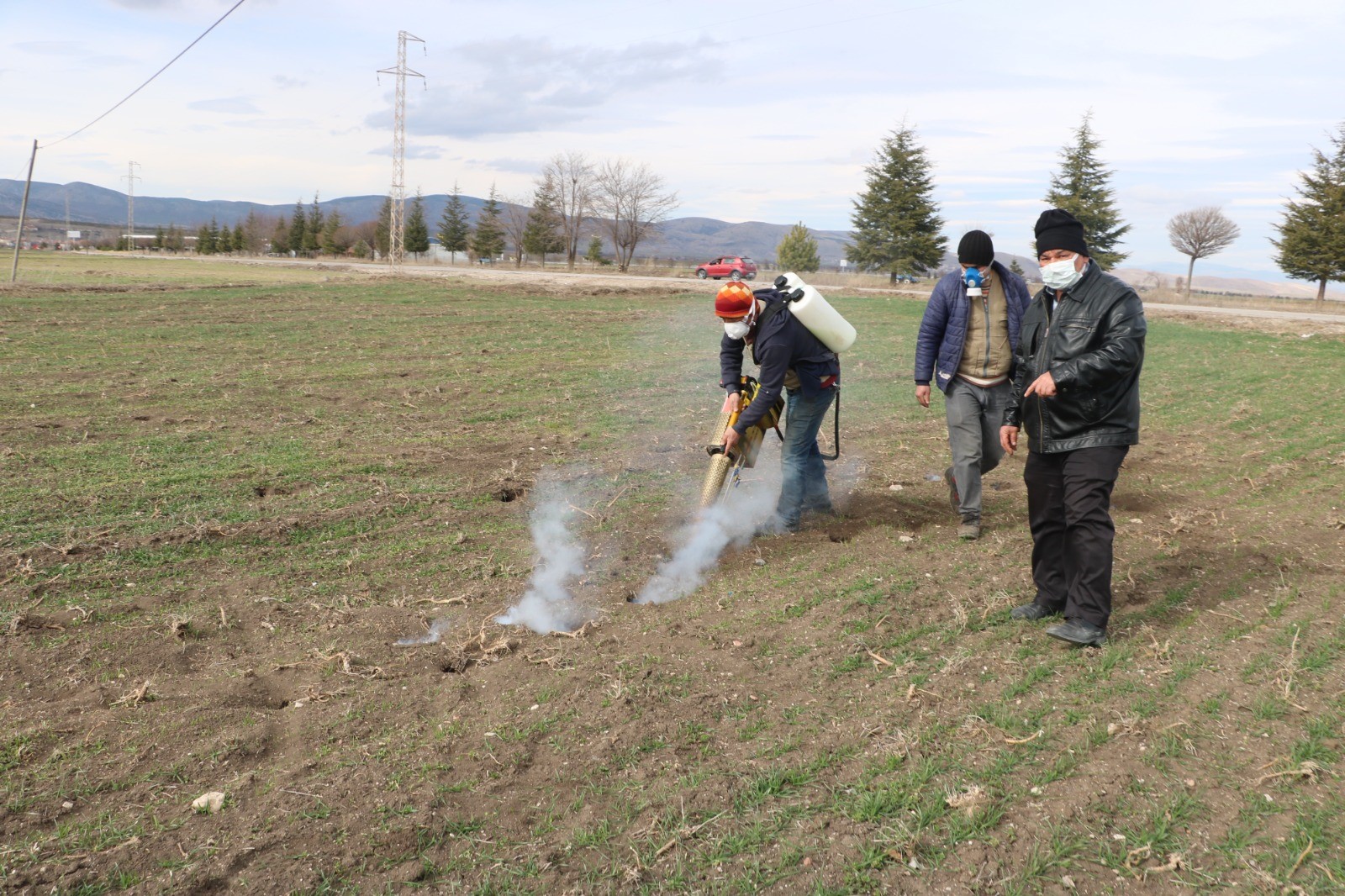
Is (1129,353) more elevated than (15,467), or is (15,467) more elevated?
(1129,353)

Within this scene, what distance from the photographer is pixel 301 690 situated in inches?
171

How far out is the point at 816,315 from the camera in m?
6.26

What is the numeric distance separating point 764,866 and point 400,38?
64736 mm

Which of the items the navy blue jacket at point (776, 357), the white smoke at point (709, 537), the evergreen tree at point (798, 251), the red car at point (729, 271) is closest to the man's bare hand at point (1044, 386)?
the navy blue jacket at point (776, 357)

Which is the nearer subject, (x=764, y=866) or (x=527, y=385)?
(x=764, y=866)

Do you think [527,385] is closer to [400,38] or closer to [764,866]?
[764,866]

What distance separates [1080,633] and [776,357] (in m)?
2.59

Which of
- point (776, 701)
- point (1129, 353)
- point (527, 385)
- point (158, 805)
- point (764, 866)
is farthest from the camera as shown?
point (527, 385)

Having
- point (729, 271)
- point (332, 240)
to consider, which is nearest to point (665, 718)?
point (729, 271)

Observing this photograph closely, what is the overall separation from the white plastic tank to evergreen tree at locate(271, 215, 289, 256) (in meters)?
98.8

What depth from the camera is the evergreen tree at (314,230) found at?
92062 millimetres

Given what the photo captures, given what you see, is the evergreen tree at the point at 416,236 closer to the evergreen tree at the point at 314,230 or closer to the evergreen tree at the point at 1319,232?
the evergreen tree at the point at 314,230

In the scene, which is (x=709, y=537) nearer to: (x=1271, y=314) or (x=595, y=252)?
(x=1271, y=314)

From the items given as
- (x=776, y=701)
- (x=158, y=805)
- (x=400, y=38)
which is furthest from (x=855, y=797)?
(x=400, y=38)
